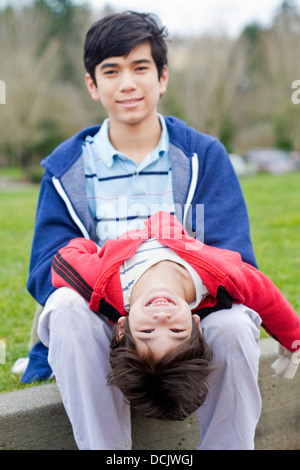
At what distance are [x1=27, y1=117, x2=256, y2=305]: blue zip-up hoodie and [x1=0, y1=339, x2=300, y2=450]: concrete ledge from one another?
1.39 ft

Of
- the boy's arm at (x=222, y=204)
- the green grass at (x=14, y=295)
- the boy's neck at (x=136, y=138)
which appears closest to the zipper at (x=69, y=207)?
the boy's neck at (x=136, y=138)

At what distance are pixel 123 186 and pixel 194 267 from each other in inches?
27.6

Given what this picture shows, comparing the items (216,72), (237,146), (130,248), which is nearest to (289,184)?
(130,248)

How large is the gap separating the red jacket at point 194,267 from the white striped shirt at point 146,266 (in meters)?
0.02

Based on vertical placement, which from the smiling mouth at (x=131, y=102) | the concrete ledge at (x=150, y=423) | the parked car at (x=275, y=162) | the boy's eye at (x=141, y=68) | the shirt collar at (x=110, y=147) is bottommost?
the parked car at (x=275, y=162)

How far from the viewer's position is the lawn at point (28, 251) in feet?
10.3

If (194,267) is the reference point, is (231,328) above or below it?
below

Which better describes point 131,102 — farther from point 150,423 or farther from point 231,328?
point 150,423

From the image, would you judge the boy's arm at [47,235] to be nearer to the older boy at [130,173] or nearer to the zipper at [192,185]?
the older boy at [130,173]

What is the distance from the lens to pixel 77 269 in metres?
2.10

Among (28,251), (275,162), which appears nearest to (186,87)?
(275,162)

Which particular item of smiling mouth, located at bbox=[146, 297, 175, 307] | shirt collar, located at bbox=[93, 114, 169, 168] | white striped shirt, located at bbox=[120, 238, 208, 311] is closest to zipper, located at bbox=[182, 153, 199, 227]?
shirt collar, located at bbox=[93, 114, 169, 168]

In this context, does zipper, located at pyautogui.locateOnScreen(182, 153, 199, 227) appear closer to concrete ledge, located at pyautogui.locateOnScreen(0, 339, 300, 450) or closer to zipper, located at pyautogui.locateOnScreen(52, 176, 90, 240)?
zipper, located at pyautogui.locateOnScreen(52, 176, 90, 240)
